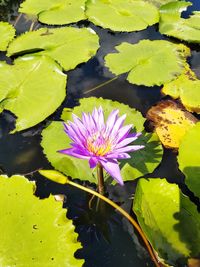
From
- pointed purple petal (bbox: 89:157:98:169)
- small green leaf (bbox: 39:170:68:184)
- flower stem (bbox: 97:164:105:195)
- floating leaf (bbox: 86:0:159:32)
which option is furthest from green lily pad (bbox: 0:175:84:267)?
floating leaf (bbox: 86:0:159:32)

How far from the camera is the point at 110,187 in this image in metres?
2.24

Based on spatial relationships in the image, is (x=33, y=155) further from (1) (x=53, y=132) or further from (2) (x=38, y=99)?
(2) (x=38, y=99)

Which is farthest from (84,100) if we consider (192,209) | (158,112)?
(192,209)

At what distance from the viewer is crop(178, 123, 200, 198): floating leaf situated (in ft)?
6.92

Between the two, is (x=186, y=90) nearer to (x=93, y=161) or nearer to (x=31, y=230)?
(x=93, y=161)

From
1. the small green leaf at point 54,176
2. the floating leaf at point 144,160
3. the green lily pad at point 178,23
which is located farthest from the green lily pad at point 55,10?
the small green leaf at point 54,176

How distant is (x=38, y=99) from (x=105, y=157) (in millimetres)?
1076

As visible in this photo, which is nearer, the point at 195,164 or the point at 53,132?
the point at 195,164

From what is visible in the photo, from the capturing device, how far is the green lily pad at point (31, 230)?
1.73 metres

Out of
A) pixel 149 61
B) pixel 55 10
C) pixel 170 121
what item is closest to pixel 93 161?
pixel 170 121

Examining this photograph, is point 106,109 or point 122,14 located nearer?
point 106,109

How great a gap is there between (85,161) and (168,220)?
0.67 m

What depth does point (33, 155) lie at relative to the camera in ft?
8.05

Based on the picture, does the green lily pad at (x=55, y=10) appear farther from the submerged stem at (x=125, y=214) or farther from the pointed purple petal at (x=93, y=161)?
the pointed purple petal at (x=93, y=161)
